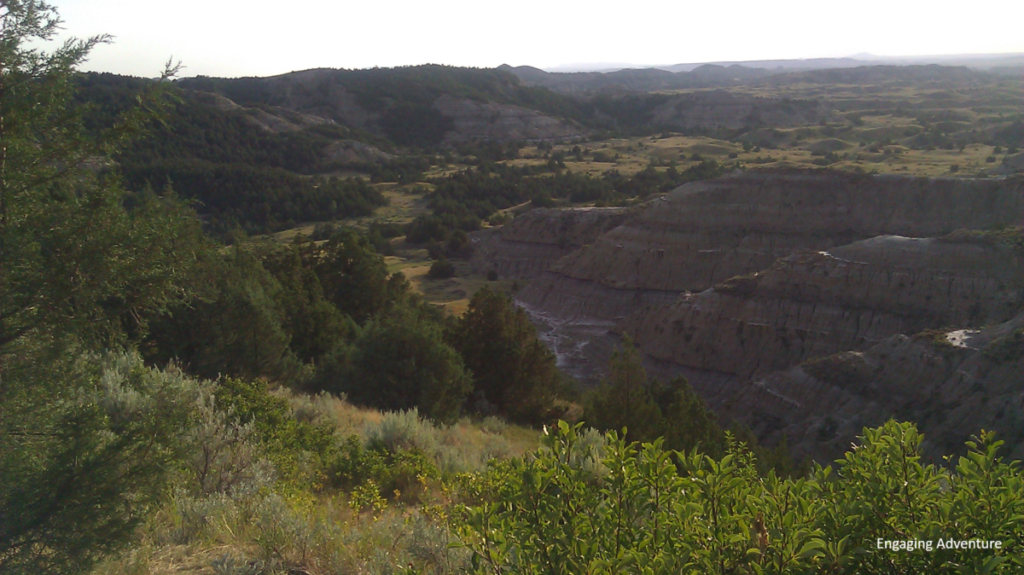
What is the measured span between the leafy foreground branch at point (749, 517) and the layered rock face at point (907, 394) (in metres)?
14.1

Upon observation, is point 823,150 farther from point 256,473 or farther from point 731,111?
point 256,473

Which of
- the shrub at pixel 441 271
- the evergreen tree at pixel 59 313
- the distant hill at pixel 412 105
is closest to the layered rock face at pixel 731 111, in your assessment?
the distant hill at pixel 412 105

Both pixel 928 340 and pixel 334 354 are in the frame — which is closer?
pixel 334 354

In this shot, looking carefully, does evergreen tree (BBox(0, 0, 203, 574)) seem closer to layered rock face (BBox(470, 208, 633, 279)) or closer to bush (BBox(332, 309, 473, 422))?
bush (BBox(332, 309, 473, 422))

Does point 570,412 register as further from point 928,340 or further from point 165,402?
point 165,402

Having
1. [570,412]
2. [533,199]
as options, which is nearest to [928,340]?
[570,412]

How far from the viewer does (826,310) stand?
78.6 feet

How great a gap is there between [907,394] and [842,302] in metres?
7.13

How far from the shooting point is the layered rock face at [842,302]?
22.5m

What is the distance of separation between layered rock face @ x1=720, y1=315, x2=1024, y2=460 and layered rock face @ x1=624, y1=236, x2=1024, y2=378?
414 cm

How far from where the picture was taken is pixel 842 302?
938 inches

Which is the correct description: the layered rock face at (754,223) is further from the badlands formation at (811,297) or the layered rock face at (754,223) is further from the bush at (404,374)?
the bush at (404,374)

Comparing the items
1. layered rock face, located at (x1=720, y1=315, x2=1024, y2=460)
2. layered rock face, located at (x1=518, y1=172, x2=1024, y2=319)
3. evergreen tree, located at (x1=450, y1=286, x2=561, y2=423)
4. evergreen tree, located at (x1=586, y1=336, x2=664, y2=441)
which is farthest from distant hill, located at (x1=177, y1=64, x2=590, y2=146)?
evergreen tree, located at (x1=586, y1=336, x2=664, y2=441)

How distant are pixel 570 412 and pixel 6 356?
1491 cm
